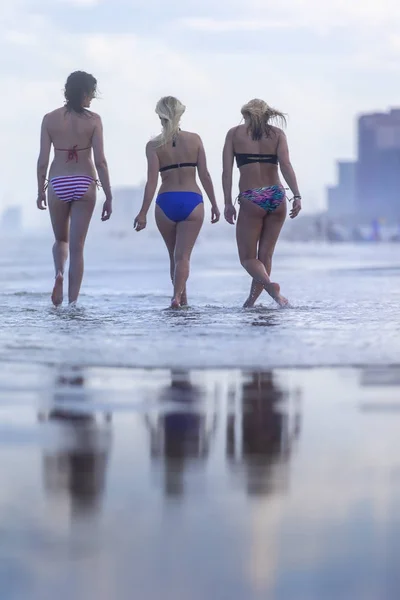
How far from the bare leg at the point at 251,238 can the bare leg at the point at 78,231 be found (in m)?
1.23

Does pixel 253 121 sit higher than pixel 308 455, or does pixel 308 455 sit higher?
pixel 253 121

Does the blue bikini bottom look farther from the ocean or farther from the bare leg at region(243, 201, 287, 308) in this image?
the ocean

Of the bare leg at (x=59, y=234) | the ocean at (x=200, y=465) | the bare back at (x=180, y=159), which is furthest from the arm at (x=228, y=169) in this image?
the ocean at (x=200, y=465)

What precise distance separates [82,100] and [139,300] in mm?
2182

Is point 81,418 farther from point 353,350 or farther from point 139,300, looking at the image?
point 139,300

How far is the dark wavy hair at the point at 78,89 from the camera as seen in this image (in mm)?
10062

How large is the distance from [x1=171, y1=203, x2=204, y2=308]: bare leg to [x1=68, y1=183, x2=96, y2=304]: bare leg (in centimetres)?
79

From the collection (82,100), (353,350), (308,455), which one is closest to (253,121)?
(82,100)

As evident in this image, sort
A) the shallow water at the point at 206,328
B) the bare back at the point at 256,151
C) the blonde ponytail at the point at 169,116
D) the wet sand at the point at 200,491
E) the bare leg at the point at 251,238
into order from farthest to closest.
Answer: the bare leg at the point at 251,238 → the bare back at the point at 256,151 → the blonde ponytail at the point at 169,116 → the shallow water at the point at 206,328 → the wet sand at the point at 200,491

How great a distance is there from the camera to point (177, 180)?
392 inches

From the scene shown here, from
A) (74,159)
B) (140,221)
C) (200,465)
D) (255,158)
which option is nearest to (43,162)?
(74,159)

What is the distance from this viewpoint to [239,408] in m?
4.72

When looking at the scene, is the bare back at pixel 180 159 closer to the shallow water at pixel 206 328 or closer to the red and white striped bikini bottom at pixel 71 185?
the red and white striped bikini bottom at pixel 71 185

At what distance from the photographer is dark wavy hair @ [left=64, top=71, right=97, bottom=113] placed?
33.0ft
